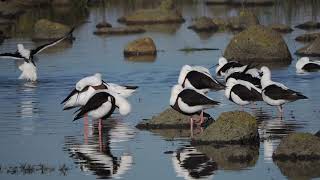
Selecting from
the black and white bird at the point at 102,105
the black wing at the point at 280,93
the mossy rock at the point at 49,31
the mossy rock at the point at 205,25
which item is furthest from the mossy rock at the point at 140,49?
the black and white bird at the point at 102,105

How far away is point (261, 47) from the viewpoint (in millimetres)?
32875

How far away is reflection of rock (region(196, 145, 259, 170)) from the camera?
16.5 metres


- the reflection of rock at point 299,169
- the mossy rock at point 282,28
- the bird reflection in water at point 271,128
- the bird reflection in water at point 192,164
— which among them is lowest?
the mossy rock at point 282,28

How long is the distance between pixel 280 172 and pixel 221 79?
12419mm

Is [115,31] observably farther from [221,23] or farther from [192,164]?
[192,164]

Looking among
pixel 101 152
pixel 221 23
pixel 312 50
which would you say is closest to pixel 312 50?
pixel 312 50

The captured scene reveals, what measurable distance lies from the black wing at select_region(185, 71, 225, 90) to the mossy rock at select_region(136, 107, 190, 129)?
171 centimetres

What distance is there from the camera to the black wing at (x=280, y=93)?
2109cm

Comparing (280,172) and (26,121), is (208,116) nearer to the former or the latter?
(26,121)

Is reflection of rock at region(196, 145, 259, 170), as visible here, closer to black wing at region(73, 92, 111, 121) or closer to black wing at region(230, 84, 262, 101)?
black wing at region(73, 92, 111, 121)

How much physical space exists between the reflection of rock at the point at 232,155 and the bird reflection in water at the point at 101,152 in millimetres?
1323

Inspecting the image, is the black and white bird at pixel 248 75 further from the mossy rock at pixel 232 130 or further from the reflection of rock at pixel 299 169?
the reflection of rock at pixel 299 169

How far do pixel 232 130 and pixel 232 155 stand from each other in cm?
80

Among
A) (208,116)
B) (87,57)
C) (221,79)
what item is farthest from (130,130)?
(87,57)
